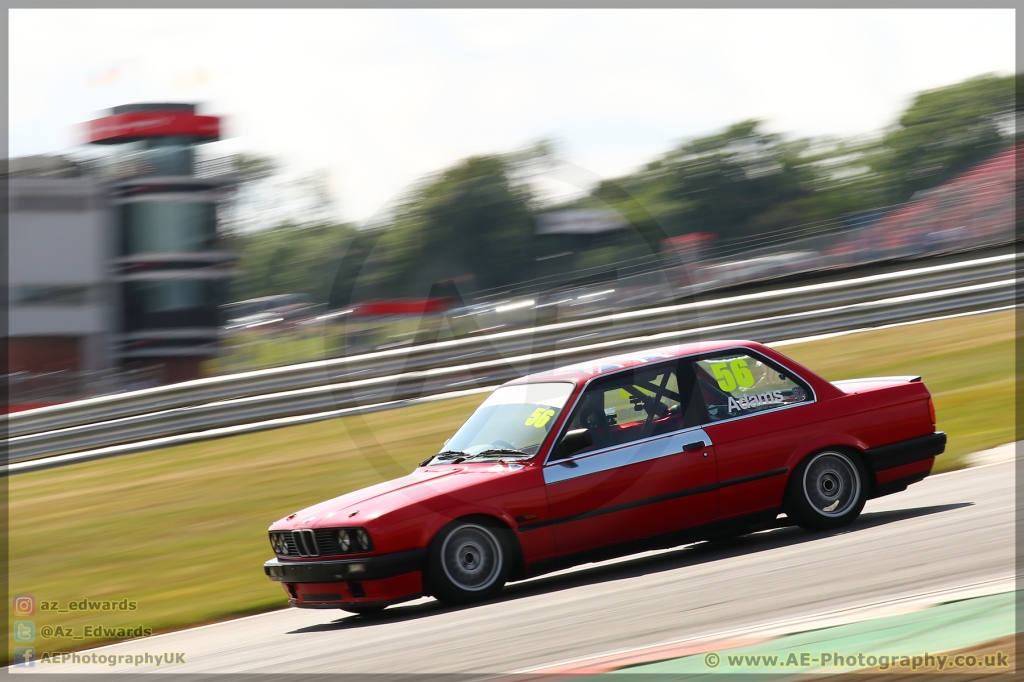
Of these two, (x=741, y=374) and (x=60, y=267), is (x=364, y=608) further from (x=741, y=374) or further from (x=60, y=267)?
(x=60, y=267)

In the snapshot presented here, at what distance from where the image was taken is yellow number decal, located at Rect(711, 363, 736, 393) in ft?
23.9

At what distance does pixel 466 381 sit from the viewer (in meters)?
15.3

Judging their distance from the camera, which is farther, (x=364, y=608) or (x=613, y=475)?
(x=364, y=608)

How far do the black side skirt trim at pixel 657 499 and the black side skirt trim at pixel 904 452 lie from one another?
0.69 m

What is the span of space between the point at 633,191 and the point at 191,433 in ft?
33.8

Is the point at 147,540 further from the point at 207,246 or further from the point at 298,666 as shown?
the point at 207,246

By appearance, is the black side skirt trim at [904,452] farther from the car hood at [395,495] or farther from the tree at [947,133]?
the tree at [947,133]

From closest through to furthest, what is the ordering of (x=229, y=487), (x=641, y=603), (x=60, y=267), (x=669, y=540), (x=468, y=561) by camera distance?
1. (x=641, y=603)
2. (x=468, y=561)
3. (x=669, y=540)
4. (x=229, y=487)
5. (x=60, y=267)

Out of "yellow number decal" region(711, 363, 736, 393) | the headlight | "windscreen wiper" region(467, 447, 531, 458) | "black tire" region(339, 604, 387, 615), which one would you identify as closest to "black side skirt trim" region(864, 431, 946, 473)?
"yellow number decal" region(711, 363, 736, 393)

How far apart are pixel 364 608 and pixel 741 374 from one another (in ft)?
9.96

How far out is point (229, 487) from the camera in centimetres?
1184

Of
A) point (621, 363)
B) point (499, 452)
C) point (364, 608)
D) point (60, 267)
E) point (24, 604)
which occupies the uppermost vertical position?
point (60, 267)

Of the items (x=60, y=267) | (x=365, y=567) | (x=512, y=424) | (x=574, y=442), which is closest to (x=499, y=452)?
(x=512, y=424)

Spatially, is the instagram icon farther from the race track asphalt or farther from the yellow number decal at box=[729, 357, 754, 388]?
the yellow number decal at box=[729, 357, 754, 388]
